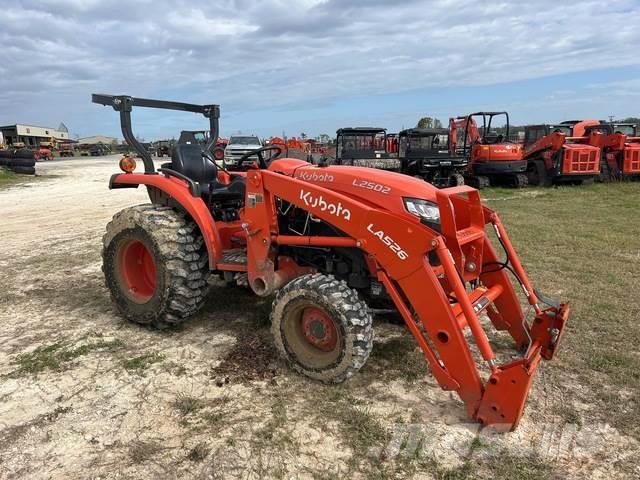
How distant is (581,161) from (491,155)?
8.50 feet

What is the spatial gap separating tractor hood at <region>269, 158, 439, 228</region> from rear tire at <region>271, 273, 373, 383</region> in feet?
1.99

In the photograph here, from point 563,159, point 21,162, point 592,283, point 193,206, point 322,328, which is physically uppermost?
point 21,162

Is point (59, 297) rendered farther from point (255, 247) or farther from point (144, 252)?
point (255, 247)

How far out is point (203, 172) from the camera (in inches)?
192

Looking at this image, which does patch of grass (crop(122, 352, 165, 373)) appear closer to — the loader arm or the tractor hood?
the loader arm

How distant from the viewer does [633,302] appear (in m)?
4.91

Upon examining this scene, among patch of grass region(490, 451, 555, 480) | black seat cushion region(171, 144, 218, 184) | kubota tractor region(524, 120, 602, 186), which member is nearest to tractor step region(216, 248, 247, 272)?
black seat cushion region(171, 144, 218, 184)

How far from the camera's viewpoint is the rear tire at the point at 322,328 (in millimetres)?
3234

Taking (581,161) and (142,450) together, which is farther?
(581,161)

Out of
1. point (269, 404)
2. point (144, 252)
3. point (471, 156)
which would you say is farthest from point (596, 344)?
point (471, 156)

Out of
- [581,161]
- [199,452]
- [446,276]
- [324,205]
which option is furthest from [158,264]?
[581,161]

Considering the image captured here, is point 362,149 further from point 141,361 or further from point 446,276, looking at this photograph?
point 446,276

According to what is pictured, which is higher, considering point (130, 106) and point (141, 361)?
point (130, 106)

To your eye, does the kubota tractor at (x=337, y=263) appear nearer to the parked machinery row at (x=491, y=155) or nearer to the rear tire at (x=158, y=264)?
the rear tire at (x=158, y=264)
